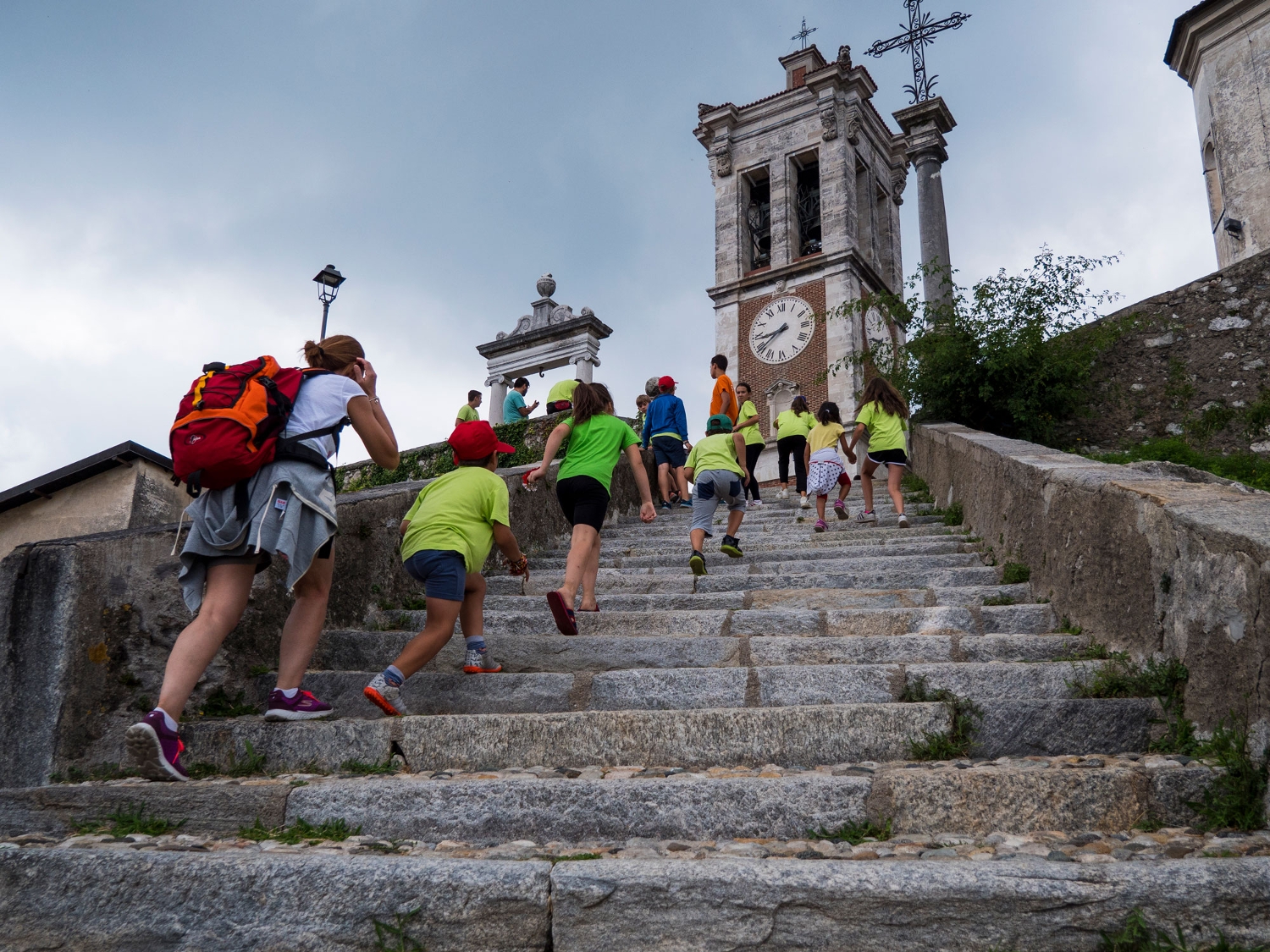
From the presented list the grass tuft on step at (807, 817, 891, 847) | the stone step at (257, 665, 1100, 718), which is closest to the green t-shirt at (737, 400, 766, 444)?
the stone step at (257, 665, 1100, 718)

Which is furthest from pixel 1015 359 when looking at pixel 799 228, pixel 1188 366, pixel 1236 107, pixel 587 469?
pixel 799 228

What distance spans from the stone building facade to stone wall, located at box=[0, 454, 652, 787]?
17195 millimetres

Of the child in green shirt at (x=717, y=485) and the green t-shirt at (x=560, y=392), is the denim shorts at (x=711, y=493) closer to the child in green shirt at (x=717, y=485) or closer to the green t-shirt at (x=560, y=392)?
the child in green shirt at (x=717, y=485)

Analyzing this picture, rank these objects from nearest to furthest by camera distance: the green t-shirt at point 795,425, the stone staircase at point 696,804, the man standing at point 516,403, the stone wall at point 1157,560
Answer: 1. the stone staircase at point 696,804
2. the stone wall at point 1157,560
3. the green t-shirt at point 795,425
4. the man standing at point 516,403

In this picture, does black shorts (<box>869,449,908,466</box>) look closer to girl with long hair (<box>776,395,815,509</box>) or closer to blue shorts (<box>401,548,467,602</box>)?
girl with long hair (<box>776,395,815,509</box>)

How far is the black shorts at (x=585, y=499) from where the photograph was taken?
18.5 ft

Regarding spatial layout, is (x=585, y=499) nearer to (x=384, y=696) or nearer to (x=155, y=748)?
(x=384, y=696)

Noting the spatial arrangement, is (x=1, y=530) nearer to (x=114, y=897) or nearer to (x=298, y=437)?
(x=298, y=437)

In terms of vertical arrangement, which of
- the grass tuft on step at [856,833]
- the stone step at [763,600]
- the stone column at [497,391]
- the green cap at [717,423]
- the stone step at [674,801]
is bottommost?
the grass tuft on step at [856,833]

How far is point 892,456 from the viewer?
28.3 ft

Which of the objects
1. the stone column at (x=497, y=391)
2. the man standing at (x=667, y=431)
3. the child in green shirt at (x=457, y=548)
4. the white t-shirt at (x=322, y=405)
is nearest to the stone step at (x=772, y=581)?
the child in green shirt at (x=457, y=548)

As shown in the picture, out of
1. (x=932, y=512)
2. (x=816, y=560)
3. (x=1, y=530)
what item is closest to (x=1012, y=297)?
(x=932, y=512)

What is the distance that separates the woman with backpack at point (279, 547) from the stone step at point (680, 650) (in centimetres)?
64

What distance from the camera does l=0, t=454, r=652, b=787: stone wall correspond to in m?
3.58
